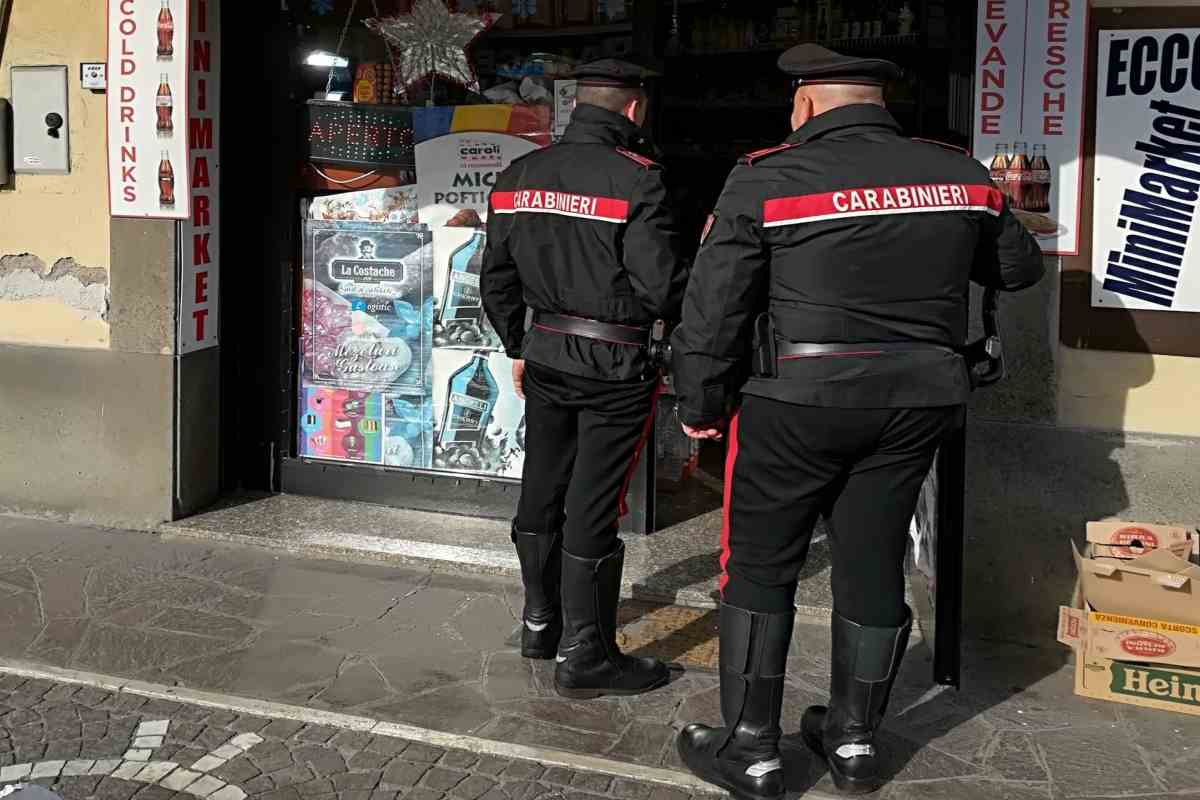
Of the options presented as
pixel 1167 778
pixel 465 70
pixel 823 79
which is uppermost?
pixel 465 70

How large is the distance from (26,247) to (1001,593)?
15.0 ft

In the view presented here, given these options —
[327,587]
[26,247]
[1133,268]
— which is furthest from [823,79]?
[26,247]

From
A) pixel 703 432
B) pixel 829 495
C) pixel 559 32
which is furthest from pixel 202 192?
pixel 829 495

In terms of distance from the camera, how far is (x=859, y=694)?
380 cm

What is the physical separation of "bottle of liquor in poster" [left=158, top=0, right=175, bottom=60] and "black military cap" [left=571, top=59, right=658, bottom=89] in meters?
2.23

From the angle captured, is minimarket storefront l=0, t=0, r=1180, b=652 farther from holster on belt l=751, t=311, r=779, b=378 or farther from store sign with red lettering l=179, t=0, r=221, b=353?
holster on belt l=751, t=311, r=779, b=378

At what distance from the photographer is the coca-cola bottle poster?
253 inches

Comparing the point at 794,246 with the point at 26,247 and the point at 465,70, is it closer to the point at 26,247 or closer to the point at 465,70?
the point at 465,70

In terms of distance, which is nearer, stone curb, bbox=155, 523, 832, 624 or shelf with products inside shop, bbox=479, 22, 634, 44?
stone curb, bbox=155, 523, 832, 624

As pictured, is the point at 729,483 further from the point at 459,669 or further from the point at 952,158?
the point at 459,669

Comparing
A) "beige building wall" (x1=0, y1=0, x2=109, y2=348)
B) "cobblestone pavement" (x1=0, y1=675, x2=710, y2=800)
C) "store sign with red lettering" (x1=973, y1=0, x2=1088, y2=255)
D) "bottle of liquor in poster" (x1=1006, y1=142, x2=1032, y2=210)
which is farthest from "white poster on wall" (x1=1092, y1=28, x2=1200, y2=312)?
"beige building wall" (x1=0, y1=0, x2=109, y2=348)

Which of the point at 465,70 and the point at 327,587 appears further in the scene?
the point at 465,70

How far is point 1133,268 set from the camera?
4746 millimetres

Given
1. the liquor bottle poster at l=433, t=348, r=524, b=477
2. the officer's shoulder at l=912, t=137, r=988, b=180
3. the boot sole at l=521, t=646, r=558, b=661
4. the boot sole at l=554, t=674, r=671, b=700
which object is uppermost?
the officer's shoulder at l=912, t=137, r=988, b=180
